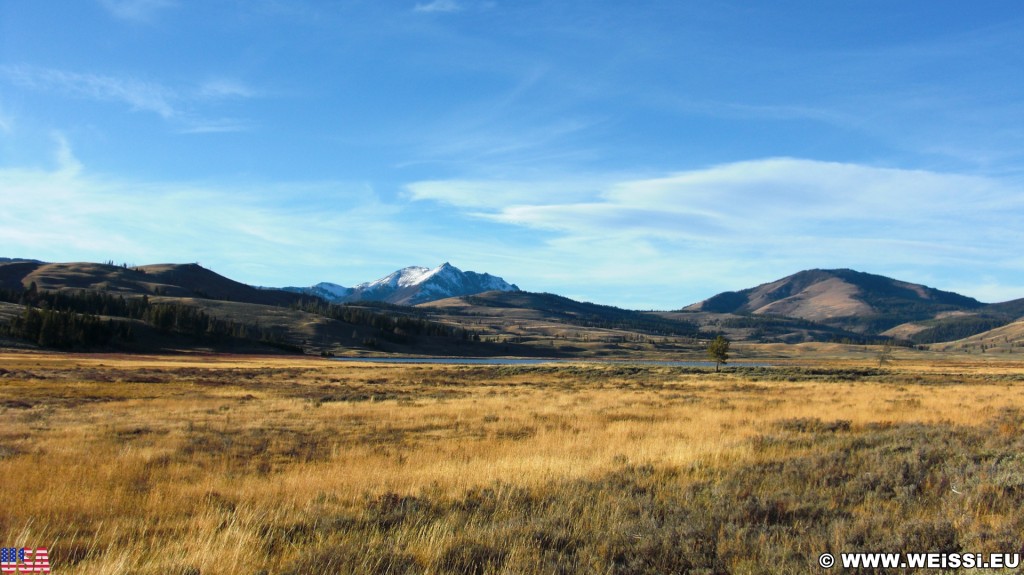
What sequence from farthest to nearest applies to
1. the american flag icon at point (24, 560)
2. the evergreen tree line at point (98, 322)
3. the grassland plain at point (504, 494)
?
the evergreen tree line at point (98, 322) → the grassland plain at point (504, 494) → the american flag icon at point (24, 560)

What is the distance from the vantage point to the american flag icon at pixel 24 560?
5.95 metres

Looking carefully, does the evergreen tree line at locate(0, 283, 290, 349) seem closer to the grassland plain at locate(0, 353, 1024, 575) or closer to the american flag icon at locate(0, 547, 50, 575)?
the grassland plain at locate(0, 353, 1024, 575)

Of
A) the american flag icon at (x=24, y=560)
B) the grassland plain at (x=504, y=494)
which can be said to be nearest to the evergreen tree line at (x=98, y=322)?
the grassland plain at (x=504, y=494)

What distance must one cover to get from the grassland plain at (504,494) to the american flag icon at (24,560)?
0.17 m

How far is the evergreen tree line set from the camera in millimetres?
98000

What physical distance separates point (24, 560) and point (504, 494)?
18.9ft

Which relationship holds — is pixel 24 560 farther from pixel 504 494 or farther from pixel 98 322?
pixel 98 322

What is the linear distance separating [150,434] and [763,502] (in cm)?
1655

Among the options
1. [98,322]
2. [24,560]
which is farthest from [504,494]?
[98,322]

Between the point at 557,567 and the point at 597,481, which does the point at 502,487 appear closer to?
the point at 597,481

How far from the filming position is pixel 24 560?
625 cm

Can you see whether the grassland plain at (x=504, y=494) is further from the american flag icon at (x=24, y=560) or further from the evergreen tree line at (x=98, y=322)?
the evergreen tree line at (x=98, y=322)

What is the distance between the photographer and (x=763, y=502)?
8.08 metres

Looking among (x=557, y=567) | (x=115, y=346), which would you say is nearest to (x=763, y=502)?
(x=557, y=567)
